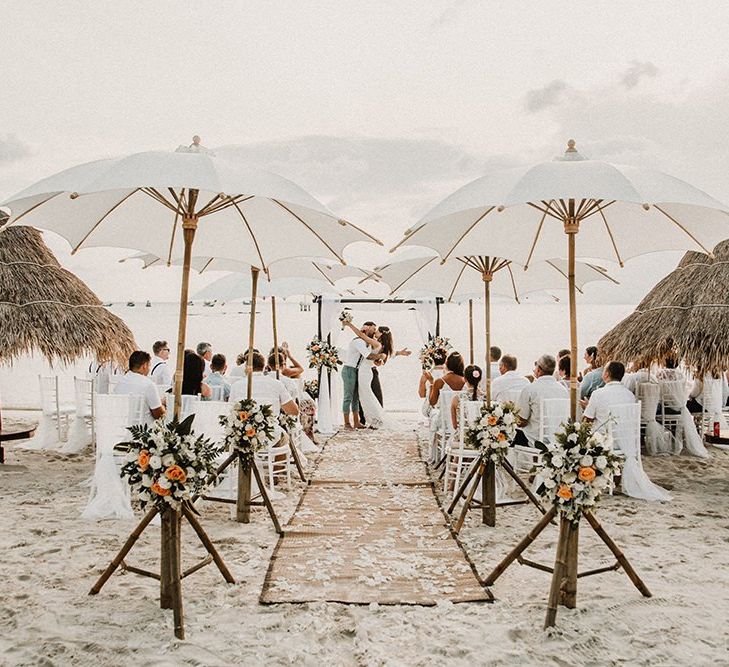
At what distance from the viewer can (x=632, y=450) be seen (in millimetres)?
6438

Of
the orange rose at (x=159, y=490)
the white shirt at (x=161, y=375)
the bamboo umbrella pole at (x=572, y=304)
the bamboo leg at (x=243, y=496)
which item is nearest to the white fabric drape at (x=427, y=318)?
the white shirt at (x=161, y=375)

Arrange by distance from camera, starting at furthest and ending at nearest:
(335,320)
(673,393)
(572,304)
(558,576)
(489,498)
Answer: (335,320) → (673,393) → (489,498) → (572,304) → (558,576)

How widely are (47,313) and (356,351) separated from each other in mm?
5142

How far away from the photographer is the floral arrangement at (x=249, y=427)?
17.3 feet

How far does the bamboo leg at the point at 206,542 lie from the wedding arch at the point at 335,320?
23.1ft

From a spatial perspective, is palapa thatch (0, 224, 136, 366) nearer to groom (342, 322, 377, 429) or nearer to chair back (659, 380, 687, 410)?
groom (342, 322, 377, 429)

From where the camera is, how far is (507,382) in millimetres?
7746

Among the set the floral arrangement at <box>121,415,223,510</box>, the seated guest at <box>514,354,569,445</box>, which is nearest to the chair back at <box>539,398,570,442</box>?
the seated guest at <box>514,354,569,445</box>

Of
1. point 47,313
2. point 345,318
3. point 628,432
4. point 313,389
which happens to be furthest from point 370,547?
point 345,318

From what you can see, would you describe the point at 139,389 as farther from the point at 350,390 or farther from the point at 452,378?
the point at 350,390

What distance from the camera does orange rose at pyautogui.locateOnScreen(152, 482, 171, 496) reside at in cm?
342

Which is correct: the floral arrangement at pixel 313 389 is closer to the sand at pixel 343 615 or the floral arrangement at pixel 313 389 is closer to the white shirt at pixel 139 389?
the white shirt at pixel 139 389

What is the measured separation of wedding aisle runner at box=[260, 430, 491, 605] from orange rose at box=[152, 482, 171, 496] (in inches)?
34.5

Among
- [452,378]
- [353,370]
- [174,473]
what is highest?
[353,370]
